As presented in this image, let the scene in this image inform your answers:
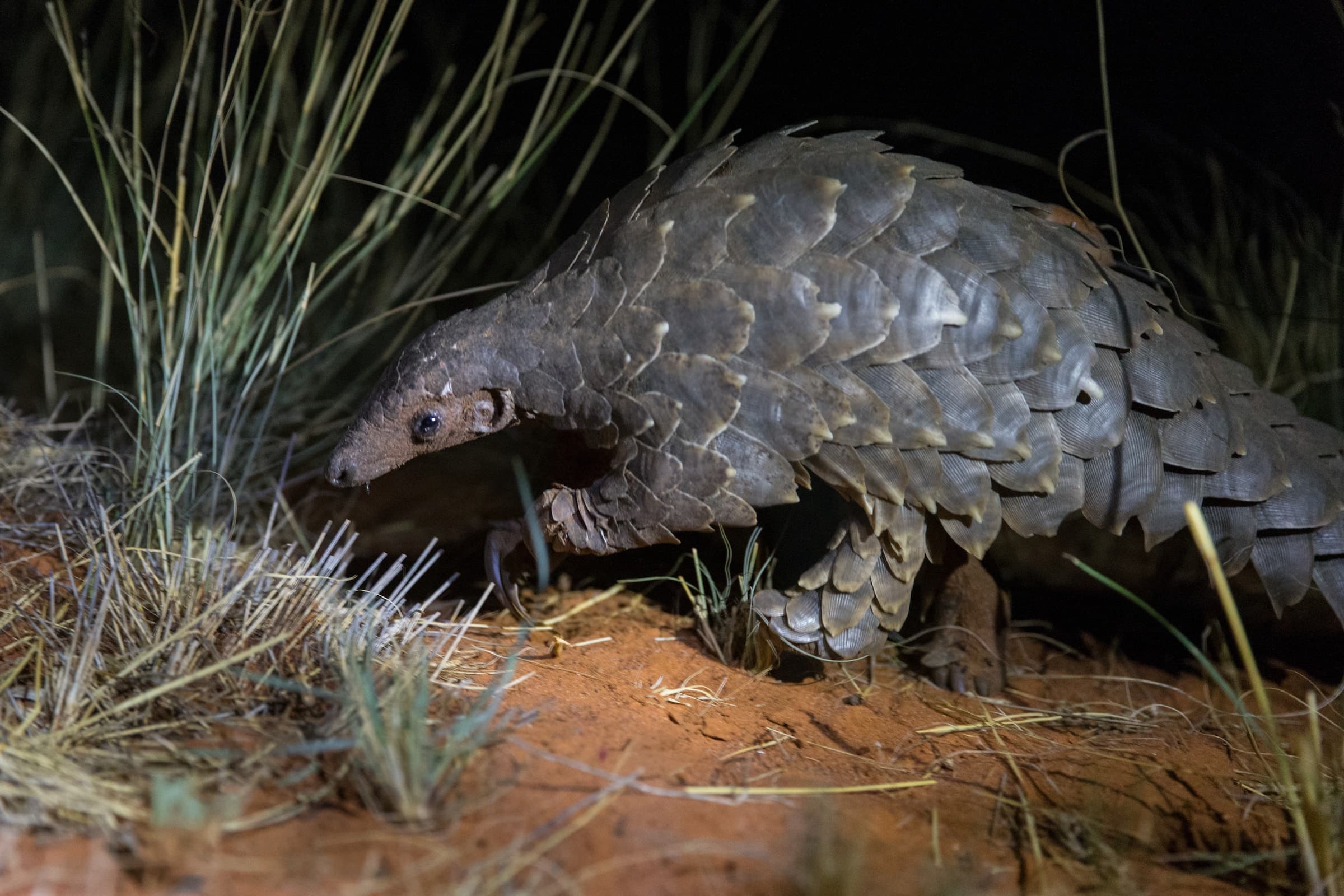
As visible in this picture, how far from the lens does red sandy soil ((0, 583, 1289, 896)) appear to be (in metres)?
1.81

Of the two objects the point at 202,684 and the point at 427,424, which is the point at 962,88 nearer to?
the point at 427,424

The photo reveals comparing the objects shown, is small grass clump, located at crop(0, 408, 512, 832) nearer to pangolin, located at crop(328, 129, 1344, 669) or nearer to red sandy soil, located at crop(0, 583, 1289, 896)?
red sandy soil, located at crop(0, 583, 1289, 896)

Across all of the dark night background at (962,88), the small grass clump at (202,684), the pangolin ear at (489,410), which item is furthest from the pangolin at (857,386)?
the dark night background at (962,88)

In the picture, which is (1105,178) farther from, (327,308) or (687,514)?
(327,308)

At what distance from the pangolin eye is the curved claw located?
370mm

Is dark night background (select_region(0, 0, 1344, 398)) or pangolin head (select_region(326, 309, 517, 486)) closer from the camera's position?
pangolin head (select_region(326, 309, 517, 486))

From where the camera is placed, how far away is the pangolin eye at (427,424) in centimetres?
305

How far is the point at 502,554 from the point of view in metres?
3.16

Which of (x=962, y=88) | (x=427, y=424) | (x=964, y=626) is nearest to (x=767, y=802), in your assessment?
(x=964, y=626)

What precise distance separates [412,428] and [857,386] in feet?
4.52

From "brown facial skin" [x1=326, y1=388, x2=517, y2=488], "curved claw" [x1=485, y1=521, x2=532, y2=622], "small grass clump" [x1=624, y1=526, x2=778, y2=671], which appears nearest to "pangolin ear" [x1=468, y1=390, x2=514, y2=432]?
"brown facial skin" [x1=326, y1=388, x2=517, y2=488]

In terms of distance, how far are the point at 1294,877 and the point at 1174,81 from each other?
3.41 metres

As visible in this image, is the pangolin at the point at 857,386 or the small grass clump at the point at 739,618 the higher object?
the pangolin at the point at 857,386

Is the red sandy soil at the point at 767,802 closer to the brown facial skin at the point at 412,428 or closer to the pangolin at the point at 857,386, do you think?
the pangolin at the point at 857,386
